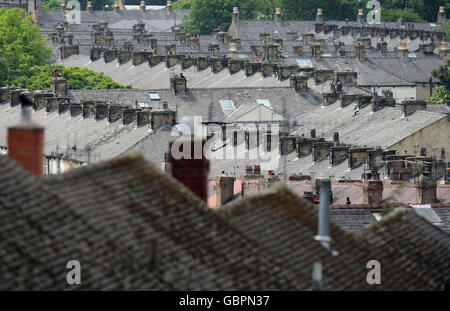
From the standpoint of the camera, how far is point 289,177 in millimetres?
64938

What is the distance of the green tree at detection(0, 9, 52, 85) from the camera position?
13162 centimetres

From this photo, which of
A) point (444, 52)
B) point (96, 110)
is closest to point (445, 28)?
point (444, 52)

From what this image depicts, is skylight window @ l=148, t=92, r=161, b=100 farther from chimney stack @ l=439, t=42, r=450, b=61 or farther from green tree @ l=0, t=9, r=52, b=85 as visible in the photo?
chimney stack @ l=439, t=42, r=450, b=61

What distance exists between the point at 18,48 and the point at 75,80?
18136 millimetres

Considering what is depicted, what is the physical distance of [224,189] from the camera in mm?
59031

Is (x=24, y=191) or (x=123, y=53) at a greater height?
(x=24, y=191)

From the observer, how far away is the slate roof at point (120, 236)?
19.3 m

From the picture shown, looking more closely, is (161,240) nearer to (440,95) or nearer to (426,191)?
(426,191)

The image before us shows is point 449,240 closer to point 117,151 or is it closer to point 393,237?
point 393,237

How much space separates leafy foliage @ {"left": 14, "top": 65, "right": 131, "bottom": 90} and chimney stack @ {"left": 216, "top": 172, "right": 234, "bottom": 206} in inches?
2417

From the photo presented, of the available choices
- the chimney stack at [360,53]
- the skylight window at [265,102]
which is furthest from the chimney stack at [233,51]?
the skylight window at [265,102]

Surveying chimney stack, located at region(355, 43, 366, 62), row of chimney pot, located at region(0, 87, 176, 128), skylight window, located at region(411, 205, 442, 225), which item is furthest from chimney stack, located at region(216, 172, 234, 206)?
chimney stack, located at region(355, 43, 366, 62)
